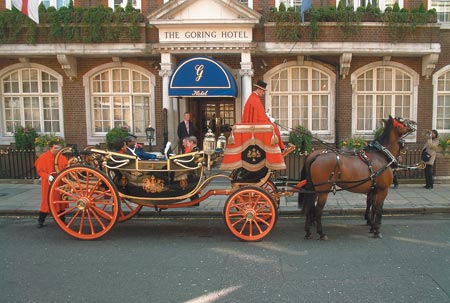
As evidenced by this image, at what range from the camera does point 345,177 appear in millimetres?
6012

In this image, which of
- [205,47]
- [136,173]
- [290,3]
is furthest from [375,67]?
[136,173]

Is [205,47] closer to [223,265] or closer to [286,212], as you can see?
[286,212]

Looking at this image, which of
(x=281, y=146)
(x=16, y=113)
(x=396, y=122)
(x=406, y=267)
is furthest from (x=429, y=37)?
(x=16, y=113)

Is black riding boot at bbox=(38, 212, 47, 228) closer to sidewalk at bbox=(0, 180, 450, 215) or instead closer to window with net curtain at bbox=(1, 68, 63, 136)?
sidewalk at bbox=(0, 180, 450, 215)

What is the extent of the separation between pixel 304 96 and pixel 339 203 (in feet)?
16.7

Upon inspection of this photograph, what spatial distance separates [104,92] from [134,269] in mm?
9068

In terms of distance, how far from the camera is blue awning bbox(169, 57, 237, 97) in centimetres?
1023

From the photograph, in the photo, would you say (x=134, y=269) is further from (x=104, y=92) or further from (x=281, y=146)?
(x=104, y=92)

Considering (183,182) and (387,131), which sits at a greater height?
(387,131)

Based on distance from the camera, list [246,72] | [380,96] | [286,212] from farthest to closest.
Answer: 1. [380,96]
2. [246,72]
3. [286,212]

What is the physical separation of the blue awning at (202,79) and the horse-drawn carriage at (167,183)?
174 inches

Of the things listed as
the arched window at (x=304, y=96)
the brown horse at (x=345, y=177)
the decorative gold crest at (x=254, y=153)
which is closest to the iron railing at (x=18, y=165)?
the arched window at (x=304, y=96)

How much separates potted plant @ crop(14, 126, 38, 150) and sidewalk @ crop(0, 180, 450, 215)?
200 centimetres

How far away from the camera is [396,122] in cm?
638
